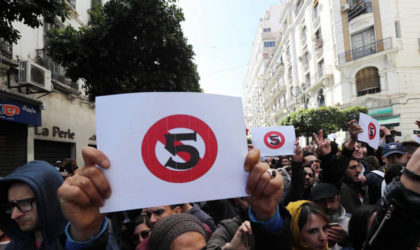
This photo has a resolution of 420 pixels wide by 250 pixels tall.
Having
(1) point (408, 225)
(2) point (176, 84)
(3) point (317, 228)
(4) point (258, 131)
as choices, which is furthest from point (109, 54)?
(1) point (408, 225)

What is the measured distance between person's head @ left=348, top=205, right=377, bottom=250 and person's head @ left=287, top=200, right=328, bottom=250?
0.19 meters

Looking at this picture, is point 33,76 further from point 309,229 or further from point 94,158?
point 309,229

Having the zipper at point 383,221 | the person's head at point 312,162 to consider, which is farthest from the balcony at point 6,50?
the zipper at point 383,221

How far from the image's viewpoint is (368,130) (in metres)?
3.78

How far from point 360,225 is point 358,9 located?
23682 mm

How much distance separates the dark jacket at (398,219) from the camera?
0.87 meters

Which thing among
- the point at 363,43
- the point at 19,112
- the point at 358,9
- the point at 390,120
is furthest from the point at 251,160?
the point at 358,9

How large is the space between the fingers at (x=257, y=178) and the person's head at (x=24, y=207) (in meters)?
1.26

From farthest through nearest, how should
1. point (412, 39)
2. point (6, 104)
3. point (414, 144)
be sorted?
point (412, 39)
point (6, 104)
point (414, 144)

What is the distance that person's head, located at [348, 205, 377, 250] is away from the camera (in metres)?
1.94

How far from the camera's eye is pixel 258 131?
14.8 feet

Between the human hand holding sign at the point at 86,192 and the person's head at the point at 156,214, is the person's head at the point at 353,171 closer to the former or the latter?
the person's head at the point at 156,214

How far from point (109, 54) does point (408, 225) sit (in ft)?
29.4

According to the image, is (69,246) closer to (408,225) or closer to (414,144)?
(408,225)
